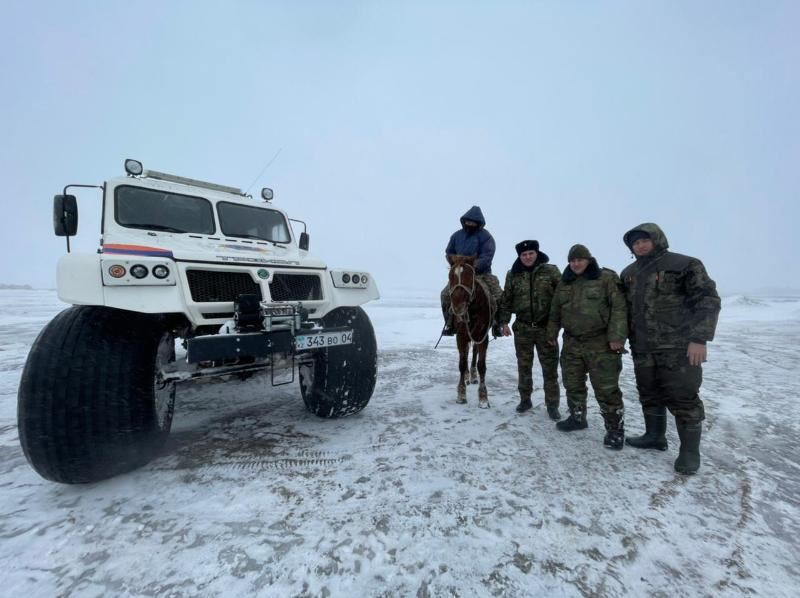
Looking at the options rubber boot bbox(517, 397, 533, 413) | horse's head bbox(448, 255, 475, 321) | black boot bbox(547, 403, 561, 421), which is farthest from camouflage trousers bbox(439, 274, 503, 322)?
black boot bbox(547, 403, 561, 421)

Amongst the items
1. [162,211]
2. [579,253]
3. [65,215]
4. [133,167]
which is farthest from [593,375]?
[65,215]

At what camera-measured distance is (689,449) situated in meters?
2.91

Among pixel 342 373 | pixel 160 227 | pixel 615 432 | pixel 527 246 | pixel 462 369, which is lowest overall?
pixel 615 432

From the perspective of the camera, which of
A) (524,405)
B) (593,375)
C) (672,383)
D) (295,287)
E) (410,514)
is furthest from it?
(524,405)

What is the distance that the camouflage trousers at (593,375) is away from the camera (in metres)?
3.39

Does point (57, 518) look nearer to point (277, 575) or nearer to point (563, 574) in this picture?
point (277, 575)

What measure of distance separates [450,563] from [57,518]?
2.49 metres

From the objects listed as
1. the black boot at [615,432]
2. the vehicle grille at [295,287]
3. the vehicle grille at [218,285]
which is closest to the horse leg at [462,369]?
the black boot at [615,432]

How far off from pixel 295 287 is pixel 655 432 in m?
3.83

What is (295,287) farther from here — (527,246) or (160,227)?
(527,246)

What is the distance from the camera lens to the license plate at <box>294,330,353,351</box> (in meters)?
3.00

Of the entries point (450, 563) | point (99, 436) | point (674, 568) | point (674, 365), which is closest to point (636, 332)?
point (674, 365)

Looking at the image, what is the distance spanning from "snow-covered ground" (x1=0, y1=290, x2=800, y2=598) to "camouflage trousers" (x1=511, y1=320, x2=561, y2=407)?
394 mm

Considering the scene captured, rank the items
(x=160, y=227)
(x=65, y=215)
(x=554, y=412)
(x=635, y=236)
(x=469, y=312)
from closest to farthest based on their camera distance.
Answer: (x=635, y=236) < (x=65, y=215) < (x=160, y=227) < (x=554, y=412) < (x=469, y=312)
